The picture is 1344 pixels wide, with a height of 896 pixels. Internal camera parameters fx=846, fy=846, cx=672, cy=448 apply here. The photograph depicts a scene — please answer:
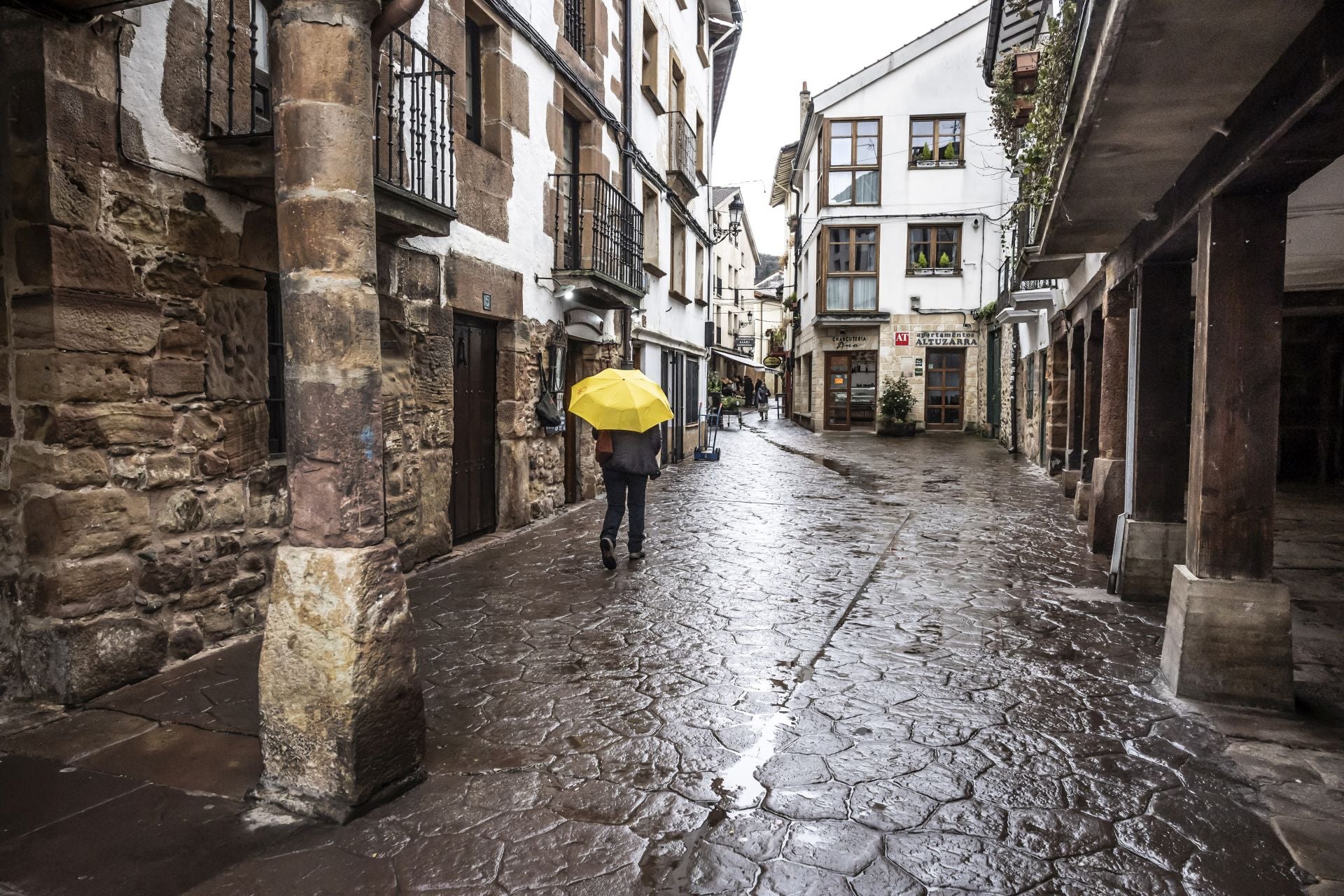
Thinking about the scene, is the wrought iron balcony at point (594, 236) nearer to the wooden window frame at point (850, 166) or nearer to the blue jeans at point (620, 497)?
the blue jeans at point (620, 497)

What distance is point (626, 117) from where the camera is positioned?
11.4m

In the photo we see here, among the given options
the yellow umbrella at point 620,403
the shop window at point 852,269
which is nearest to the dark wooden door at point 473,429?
the yellow umbrella at point 620,403

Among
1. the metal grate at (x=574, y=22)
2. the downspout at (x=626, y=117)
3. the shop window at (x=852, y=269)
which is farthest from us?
the shop window at (x=852, y=269)

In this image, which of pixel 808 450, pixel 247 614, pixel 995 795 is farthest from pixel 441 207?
pixel 808 450

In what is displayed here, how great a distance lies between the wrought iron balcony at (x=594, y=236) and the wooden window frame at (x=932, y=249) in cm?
1444

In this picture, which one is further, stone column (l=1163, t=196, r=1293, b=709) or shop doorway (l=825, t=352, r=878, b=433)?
shop doorway (l=825, t=352, r=878, b=433)

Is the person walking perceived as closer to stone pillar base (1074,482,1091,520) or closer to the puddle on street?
stone pillar base (1074,482,1091,520)

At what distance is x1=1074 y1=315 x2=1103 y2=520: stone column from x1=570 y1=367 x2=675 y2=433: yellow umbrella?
4810 mm

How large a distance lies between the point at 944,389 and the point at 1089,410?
1514 cm

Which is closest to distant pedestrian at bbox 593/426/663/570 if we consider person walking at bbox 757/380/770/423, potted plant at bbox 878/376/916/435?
potted plant at bbox 878/376/916/435

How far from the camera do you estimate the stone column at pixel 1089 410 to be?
8.63 meters

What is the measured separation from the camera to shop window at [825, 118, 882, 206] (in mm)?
23656

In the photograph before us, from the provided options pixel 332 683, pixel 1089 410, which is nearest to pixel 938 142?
Result: pixel 1089 410

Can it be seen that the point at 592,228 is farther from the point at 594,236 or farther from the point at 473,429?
the point at 473,429
